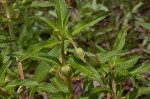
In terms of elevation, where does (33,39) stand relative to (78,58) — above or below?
below

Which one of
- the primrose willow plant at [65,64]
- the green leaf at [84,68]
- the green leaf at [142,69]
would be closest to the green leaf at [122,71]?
the primrose willow plant at [65,64]

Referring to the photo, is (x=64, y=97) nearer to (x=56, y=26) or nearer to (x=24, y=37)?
(x=56, y=26)

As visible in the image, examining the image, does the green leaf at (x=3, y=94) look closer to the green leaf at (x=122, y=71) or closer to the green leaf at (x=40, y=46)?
the green leaf at (x=40, y=46)

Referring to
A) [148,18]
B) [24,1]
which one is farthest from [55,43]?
[148,18]

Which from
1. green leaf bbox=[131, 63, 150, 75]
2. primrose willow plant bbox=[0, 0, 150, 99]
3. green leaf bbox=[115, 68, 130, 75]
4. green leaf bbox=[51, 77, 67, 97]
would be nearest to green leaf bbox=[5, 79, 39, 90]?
primrose willow plant bbox=[0, 0, 150, 99]

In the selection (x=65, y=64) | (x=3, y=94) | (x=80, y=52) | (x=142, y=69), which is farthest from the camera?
(x=142, y=69)

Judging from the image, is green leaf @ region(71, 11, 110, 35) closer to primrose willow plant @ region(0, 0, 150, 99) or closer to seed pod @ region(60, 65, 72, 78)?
primrose willow plant @ region(0, 0, 150, 99)

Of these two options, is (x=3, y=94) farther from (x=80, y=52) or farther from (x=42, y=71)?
(x=80, y=52)

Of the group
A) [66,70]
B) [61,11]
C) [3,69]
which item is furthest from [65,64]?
[3,69]
